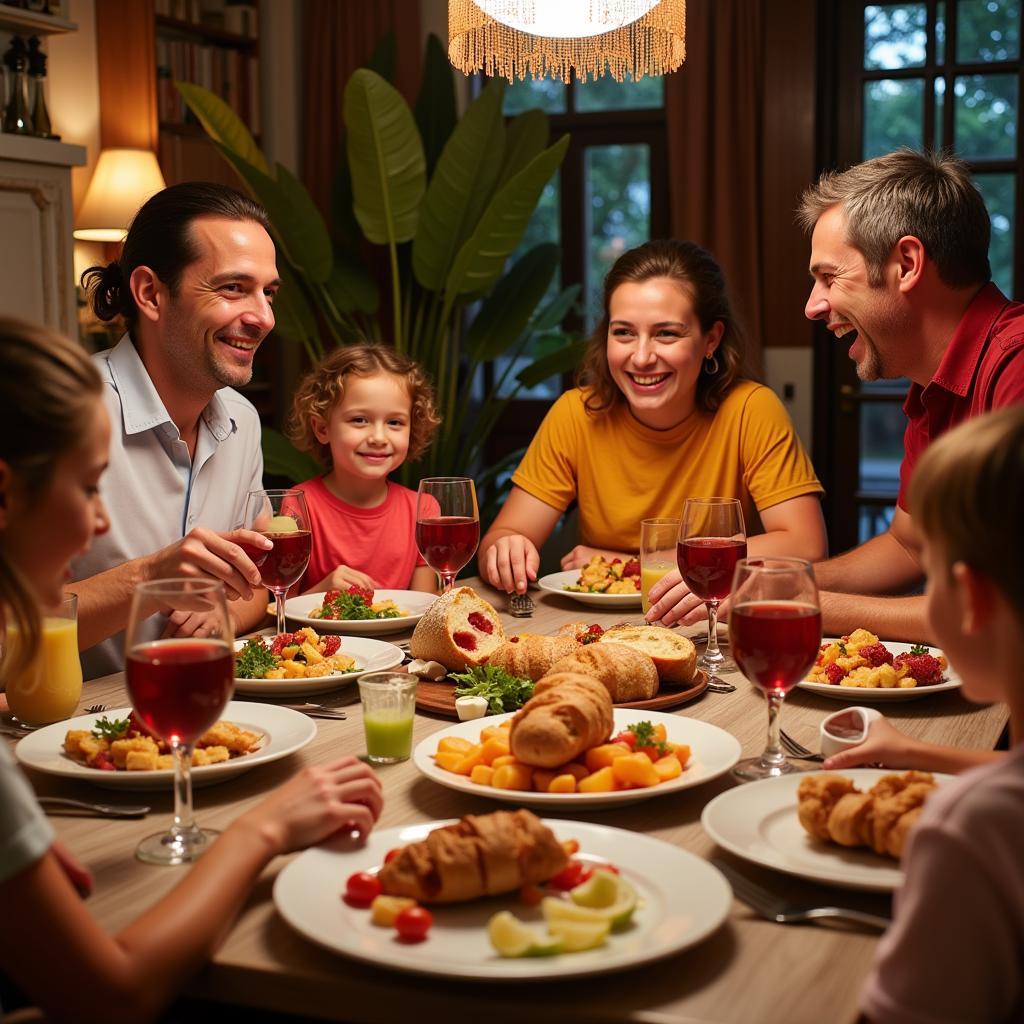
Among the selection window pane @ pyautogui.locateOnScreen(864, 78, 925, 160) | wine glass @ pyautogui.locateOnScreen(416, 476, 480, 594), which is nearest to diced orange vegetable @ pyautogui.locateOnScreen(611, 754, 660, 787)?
wine glass @ pyautogui.locateOnScreen(416, 476, 480, 594)

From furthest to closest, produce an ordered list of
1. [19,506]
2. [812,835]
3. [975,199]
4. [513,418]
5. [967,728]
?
1. [513,418]
2. [975,199]
3. [967,728]
4. [812,835]
5. [19,506]

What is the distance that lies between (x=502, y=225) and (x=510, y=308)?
474 mm

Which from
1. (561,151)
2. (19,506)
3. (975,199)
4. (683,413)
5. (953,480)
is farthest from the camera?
(561,151)

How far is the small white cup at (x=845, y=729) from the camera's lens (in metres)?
1.41

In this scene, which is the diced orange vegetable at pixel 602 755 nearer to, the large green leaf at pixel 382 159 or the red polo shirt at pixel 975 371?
the red polo shirt at pixel 975 371

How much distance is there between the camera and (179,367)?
2486mm

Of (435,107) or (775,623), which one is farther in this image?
(435,107)

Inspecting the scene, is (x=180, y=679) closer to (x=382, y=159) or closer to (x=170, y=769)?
(x=170, y=769)

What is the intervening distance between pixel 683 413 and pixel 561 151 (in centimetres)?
194

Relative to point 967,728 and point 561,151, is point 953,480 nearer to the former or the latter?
point 967,728

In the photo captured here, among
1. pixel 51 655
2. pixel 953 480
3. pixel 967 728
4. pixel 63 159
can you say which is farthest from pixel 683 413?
pixel 63 159

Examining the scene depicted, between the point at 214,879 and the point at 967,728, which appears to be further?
the point at 967,728

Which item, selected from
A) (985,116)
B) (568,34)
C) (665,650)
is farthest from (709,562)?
(985,116)

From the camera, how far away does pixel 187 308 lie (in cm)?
248
